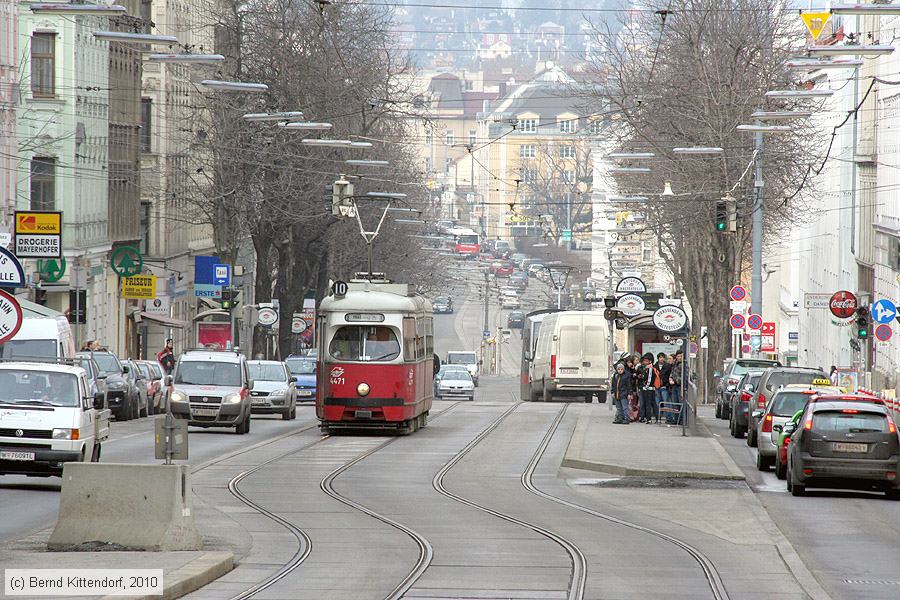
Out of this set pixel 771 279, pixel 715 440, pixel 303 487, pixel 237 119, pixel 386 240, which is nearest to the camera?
pixel 303 487

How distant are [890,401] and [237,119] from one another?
2779 centimetres

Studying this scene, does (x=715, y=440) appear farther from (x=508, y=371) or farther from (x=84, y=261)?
(x=508, y=371)

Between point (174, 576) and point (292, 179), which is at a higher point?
point (292, 179)

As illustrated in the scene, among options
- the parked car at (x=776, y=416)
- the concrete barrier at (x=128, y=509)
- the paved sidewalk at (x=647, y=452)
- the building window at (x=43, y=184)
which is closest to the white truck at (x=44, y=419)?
the concrete barrier at (x=128, y=509)

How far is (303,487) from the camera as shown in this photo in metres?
24.7

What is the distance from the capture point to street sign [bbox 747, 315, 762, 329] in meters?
52.2

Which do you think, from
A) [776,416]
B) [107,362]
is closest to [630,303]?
[107,362]

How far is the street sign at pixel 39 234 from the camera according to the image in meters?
40.3

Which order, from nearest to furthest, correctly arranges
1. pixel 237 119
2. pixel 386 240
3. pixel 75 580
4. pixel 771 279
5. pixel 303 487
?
pixel 75 580, pixel 303 487, pixel 237 119, pixel 386 240, pixel 771 279

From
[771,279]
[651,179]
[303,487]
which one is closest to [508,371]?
[771,279]

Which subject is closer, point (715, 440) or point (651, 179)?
point (715, 440)

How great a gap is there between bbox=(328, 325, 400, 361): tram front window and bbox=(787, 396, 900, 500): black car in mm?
12149

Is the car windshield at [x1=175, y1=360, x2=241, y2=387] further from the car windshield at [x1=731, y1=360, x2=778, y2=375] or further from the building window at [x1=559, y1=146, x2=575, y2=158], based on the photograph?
the building window at [x1=559, y1=146, x2=575, y2=158]

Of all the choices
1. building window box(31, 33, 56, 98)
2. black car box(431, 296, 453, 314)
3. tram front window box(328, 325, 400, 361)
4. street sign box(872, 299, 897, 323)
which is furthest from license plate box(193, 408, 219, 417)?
black car box(431, 296, 453, 314)
